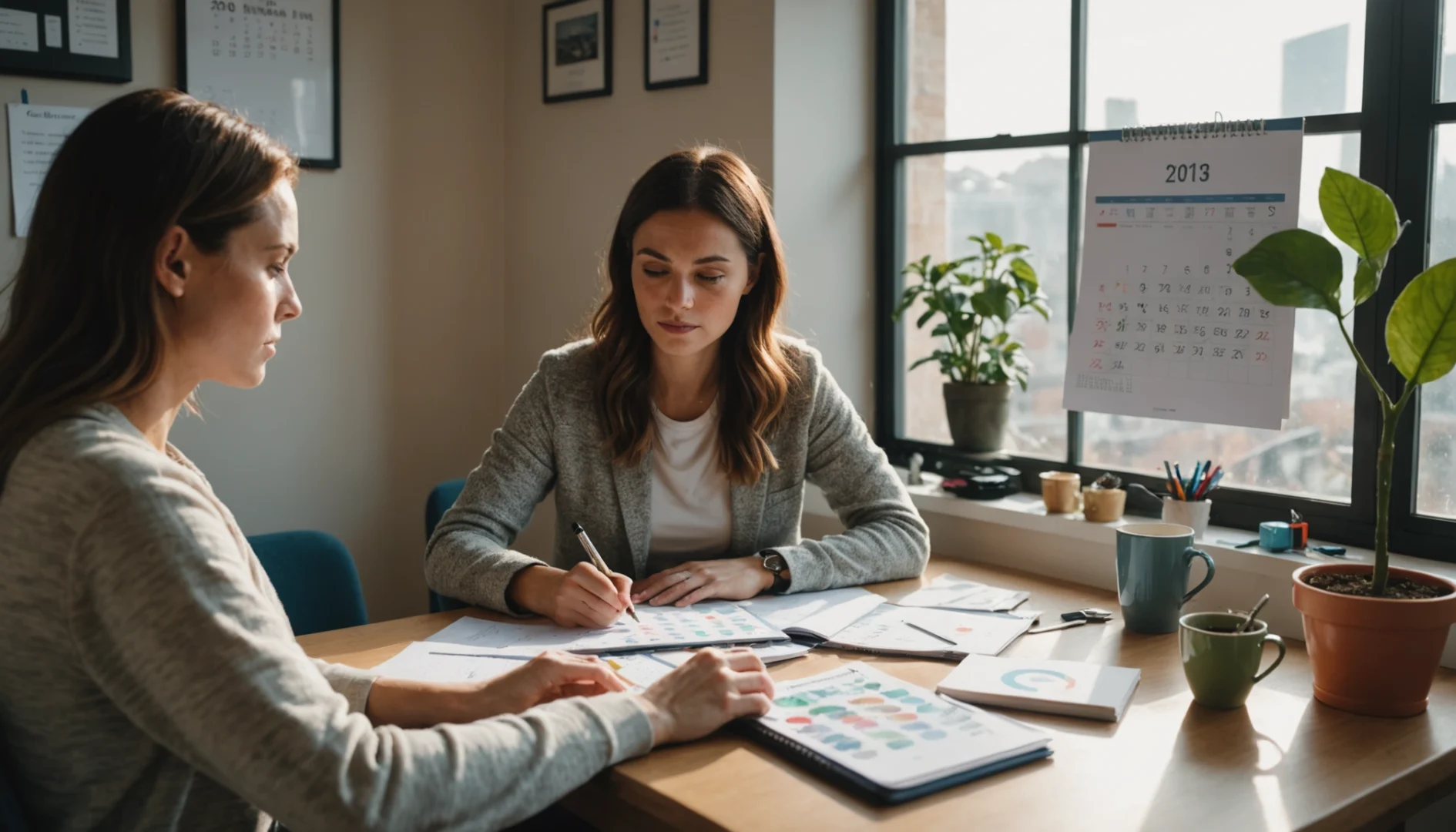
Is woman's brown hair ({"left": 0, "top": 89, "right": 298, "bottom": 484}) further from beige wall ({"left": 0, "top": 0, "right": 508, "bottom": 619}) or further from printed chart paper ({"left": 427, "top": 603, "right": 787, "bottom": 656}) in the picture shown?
beige wall ({"left": 0, "top": 0, "right": 508, "bottom": 619})

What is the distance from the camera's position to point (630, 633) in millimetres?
1616

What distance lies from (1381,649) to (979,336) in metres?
1.20

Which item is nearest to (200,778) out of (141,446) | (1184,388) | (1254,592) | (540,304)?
(141,446)

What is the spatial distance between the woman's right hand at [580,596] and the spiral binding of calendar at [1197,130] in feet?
3.90

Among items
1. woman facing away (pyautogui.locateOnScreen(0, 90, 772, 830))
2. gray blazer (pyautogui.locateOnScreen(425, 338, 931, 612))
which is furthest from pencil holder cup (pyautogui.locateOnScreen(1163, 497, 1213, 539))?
A: woman facing away (pyautogui.locateOnScreen(0, 90, 772, 830))

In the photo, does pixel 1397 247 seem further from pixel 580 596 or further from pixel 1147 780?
pixel 580 596

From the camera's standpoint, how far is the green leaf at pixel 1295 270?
1.42 meters

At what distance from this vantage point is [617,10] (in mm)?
2906

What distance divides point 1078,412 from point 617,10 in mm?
1464

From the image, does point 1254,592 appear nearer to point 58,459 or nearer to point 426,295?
point 58,459

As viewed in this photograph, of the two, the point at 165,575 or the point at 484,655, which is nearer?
the point at 165,575

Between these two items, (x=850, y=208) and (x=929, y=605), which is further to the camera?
(x=850, y=208)

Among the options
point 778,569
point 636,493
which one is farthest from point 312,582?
point 778,569

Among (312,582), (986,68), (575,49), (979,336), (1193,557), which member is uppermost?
(575,49)
